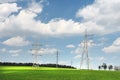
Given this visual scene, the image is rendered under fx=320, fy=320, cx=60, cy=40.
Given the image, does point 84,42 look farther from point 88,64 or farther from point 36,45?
point 36,45

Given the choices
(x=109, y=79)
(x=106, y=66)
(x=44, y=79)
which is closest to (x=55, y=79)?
(x=44, y=79)

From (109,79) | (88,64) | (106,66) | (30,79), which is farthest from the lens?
(106,66)

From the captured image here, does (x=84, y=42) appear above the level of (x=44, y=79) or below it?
above

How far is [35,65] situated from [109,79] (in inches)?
3197

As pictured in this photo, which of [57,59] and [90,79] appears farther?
[57,59]

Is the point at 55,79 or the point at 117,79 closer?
the point at 55,79

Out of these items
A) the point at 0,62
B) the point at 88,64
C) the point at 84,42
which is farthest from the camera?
the point at 0,62

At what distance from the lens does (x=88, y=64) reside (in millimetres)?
111812

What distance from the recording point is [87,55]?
371 feet

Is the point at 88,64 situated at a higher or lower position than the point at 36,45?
lower

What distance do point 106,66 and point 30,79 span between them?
5705 inches

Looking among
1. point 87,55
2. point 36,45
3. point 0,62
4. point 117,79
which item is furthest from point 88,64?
point 0,62

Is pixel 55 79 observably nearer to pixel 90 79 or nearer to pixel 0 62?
pixel 90 79

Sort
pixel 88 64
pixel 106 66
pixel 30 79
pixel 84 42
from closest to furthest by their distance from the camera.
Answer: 1. pixel 30 79
2. pixel 88 64
3. pixel 84 42
4. pixel 106 66
